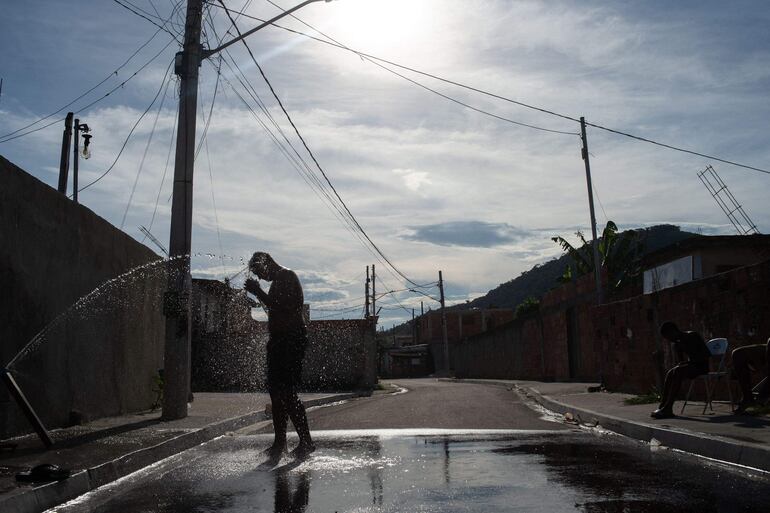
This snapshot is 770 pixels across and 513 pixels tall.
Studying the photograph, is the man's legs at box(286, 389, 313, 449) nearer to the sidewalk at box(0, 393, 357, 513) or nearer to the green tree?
the sidewalk at box(0, 393, 357, 513)

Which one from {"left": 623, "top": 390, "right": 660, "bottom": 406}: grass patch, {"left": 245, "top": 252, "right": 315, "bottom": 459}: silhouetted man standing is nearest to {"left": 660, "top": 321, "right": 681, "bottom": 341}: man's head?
{"left": 623, "top": 390, "right": 660, "bottom": 406}: grass patch

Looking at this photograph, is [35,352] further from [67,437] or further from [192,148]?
[192,148]

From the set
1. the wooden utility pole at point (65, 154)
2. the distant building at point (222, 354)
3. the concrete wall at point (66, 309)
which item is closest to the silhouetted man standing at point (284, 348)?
the concrete wall at point (66, 309)

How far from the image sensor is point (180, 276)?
448 inches

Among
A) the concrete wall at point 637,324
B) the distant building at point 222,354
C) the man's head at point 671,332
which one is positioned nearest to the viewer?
the man's head at point 671,332

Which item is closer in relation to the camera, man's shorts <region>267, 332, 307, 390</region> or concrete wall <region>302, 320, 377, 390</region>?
man's shorts <region>267, 332, 307, 390</region>

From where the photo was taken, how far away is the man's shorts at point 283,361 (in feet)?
25.5

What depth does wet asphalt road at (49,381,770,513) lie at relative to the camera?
4.91 m

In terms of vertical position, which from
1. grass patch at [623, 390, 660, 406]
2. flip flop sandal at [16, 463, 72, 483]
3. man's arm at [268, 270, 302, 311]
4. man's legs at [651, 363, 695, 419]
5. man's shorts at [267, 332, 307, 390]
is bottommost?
flip flop sandal at [16, 463, 72, 483]

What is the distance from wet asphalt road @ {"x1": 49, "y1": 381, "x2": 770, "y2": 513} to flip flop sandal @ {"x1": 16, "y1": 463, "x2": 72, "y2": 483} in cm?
25

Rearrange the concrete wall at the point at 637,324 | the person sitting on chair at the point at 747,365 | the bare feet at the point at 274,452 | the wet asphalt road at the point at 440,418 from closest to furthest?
1. the bare feet at the point at 274,452
2. the person sitting on chair at the point at 747,365
3. the wet asphalt road at the point at 440,418
4. the concrete wall at the point at 637,324

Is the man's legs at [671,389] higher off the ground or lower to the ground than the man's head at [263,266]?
lower

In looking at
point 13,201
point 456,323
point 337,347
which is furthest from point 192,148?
point 456,323

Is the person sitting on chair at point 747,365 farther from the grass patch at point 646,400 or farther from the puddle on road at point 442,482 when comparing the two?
the grass patch at point 646,400
